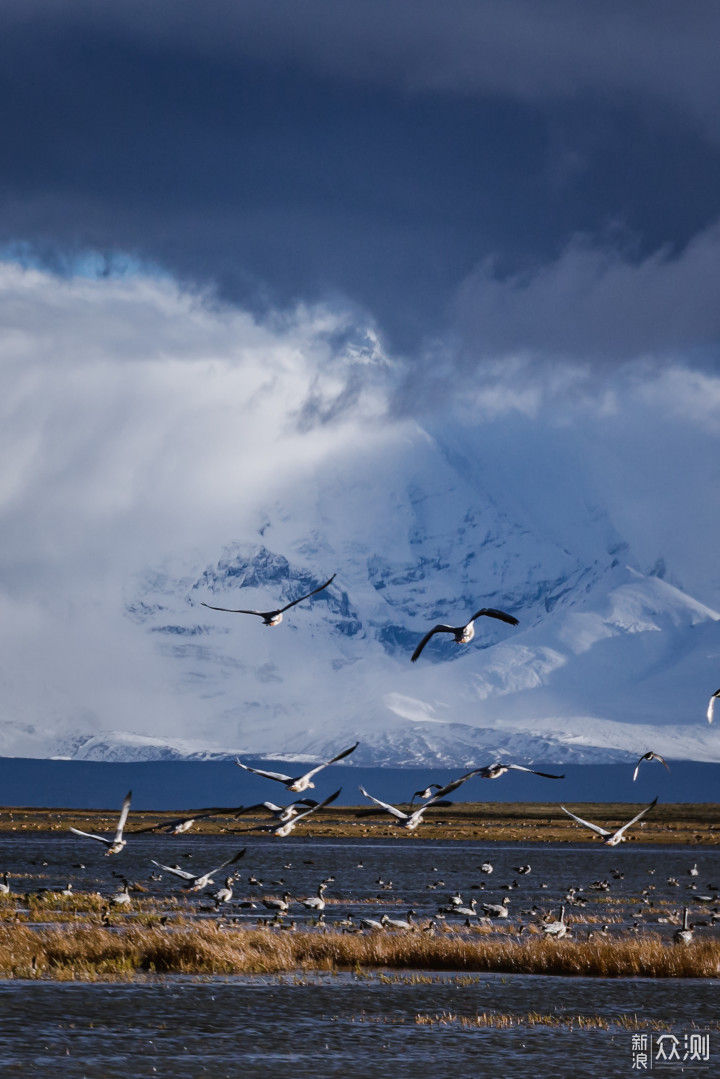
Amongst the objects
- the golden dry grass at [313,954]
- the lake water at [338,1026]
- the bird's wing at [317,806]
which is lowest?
the lake water at [338,1026]

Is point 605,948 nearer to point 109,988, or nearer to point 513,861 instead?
point 109,988

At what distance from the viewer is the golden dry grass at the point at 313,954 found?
1511 inches

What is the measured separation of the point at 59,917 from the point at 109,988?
16909 millimetres

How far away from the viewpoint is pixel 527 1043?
2964 cm

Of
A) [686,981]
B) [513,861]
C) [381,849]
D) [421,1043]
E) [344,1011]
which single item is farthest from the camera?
[381,849]

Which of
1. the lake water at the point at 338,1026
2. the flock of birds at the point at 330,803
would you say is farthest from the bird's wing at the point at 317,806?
the lake water at the point at 338,1026

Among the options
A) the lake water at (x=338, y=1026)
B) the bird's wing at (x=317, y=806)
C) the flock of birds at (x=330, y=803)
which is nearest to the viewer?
the bird's wing at (x=317, y=806)

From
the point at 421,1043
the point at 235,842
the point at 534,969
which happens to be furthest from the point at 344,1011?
the point at 235,842

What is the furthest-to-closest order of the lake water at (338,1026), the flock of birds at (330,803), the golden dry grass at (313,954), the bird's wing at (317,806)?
the golden dry grass at (313,954), the flock of birds at (330,803), the lake water at (338,1026), the bird's wing at (317,806)

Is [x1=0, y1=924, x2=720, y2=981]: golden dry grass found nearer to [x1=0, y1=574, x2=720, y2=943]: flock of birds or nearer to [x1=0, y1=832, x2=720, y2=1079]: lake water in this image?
[x1=0, y1=832, x2=720, y2=1079]: lake water

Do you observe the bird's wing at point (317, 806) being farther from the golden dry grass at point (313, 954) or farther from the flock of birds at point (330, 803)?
the golden dry grass at point (313, 954)

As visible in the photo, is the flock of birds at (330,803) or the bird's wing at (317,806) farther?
the flock of birds at (330,803)

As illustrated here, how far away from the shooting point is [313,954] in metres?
40.6

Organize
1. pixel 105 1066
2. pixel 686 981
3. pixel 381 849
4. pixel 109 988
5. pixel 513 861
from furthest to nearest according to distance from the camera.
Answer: pixel 381 849, pixel 513 861, pixel 686 981, pixel 109 988, pixel 105 1066
